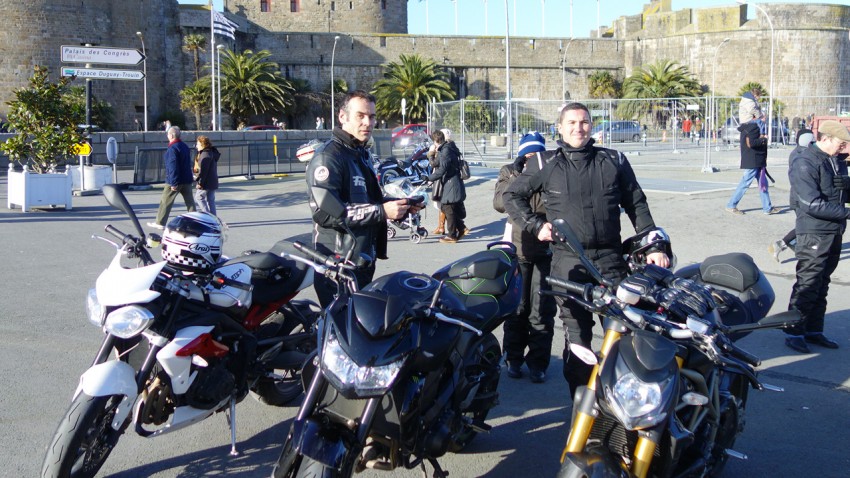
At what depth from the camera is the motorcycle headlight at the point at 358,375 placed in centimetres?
313

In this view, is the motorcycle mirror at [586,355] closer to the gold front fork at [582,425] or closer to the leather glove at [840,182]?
the gold front fork at [582,425]

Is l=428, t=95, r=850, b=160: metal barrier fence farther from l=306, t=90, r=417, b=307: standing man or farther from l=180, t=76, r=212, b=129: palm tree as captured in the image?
l=180, t=76, r=212, b=129: palm tree

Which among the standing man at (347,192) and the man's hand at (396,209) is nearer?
the man's hand at (396,209)

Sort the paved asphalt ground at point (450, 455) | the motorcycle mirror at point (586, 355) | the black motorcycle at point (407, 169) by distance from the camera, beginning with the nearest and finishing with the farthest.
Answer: the motorcycle mirror at point (586, 355)
the paved asphalt ground at point (450, 455)
the black motorcycle at point (407, 169)

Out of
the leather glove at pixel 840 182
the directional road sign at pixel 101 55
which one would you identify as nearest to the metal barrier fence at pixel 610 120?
the directional road sign at pixel 101 55

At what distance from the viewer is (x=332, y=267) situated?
12.5ft

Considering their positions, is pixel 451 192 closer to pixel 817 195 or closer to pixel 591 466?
pixel 817 195

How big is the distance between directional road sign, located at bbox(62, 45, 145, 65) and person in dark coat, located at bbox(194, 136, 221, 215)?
143 inches

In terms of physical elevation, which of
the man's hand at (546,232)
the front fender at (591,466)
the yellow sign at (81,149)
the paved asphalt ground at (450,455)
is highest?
the yellow sign at (81,149)

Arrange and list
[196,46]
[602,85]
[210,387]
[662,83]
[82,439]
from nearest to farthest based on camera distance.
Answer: [82,439]
[210,387]
[196,46]
[662,83]
[602,85]

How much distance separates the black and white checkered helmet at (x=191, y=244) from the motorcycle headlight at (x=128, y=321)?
1.60 feet

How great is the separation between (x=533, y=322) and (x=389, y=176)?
8863 mm

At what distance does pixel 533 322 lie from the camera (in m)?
5.58

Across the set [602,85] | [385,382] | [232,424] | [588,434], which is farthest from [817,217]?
[602,85]
